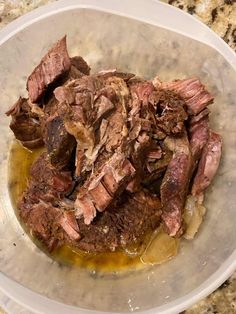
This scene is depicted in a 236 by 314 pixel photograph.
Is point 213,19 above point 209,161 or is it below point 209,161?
above

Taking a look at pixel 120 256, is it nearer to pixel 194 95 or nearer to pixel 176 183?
pixel 176 183

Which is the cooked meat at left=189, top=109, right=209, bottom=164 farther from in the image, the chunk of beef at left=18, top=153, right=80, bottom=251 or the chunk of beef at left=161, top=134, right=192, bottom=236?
the chunk of beef at left=18, top=153, right=80, bottom=251

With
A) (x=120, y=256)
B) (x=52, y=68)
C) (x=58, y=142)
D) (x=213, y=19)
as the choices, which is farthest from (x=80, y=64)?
(x=120, y=256)

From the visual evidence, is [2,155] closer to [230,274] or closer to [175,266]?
[175,266]

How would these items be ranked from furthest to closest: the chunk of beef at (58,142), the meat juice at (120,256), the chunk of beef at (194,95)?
the meat juice at (120,256) < the chunk of beef at (194,95) < the chunk of beef at (58,142)

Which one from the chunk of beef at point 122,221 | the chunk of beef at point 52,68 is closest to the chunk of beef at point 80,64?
the chunk of beef at point 52,68

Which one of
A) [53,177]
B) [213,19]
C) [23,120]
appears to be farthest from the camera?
[213,19]

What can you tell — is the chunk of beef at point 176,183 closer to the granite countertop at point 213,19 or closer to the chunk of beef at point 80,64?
the granite countertop at point 213,19

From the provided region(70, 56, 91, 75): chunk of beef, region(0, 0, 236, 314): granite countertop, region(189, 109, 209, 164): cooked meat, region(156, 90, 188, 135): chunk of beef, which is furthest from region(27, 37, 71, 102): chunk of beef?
region(0, 0, 236, 314): granite countertop
